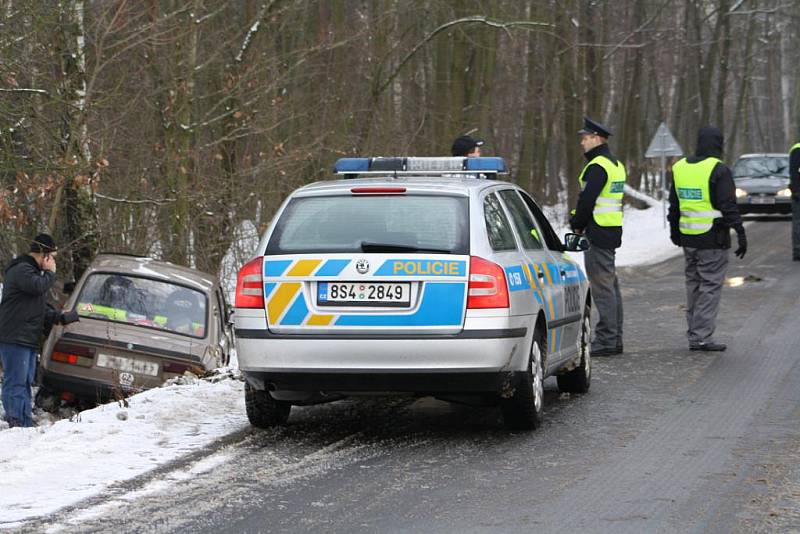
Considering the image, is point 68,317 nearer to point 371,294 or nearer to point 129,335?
point 129,335

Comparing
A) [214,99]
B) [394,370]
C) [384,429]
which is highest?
[214,99]

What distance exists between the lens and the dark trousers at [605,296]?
12.3 meters

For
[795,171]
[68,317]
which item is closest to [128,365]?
[68,317]

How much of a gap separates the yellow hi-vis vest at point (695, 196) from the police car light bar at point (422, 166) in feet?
11.4

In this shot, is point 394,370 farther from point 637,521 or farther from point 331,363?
point 637,521

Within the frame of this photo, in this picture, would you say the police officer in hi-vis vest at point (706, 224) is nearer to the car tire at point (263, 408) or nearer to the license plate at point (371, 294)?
the car tire at point (263, 408)

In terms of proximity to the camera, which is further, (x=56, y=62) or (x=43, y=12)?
(x=56, y=62)

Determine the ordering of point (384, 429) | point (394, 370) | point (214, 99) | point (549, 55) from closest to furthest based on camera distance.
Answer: point (394, 370)
point (384, 429)
point (214, 99)
point (549, 55)

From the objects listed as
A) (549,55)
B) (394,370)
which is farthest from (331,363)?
(549,55)

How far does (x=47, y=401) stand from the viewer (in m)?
13.0

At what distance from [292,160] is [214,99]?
297 centimetres

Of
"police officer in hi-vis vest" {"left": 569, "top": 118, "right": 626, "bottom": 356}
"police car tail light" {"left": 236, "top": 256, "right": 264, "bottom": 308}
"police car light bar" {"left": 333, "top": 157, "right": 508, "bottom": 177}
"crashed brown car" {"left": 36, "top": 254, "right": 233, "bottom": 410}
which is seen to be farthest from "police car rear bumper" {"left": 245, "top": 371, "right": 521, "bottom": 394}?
"police officer in hi-vis vest" {"left": 569, "top": 118, "right": 626, "bottom": 356}

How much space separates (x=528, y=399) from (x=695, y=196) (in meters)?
4.95

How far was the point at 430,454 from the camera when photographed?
7.91 m
